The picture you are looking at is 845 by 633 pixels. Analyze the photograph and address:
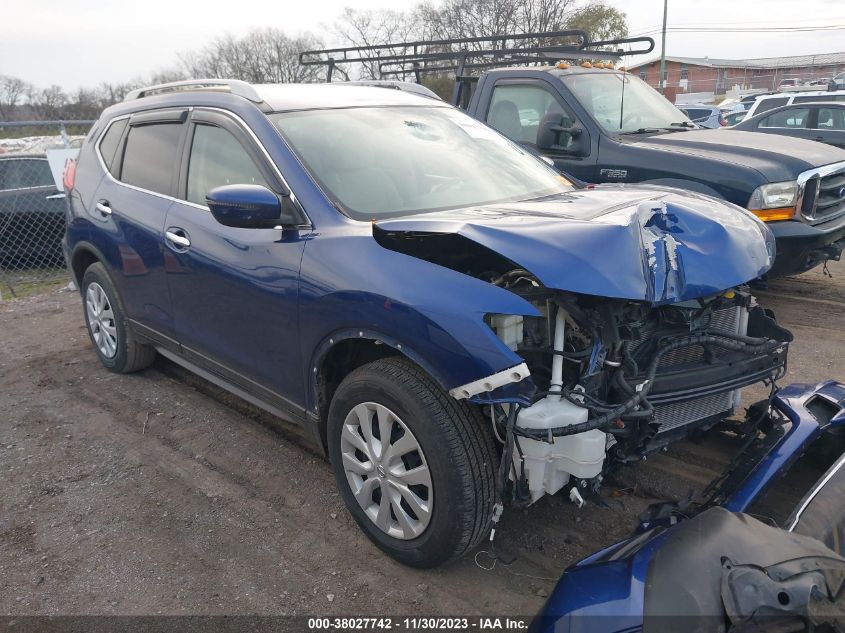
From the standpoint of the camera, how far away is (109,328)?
4.85 m

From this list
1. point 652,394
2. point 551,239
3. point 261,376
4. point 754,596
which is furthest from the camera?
point 261,376

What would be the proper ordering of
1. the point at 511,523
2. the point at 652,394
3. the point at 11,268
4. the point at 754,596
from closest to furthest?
1. the point at 754,596
2. the point at 652,394
3. the point at 511,523
4. the point at 11,268

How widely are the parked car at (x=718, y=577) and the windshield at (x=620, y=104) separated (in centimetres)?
459

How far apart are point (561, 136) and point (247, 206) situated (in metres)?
3.87

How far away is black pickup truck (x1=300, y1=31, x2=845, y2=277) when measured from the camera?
209 inches

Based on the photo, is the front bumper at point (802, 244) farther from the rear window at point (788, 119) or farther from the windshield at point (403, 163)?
the rear window at point (788, 119)

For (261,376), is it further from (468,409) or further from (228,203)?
(468,409)

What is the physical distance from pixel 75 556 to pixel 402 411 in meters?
1.69

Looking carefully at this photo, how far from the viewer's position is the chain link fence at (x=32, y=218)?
8.41 m

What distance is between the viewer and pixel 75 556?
298 cm

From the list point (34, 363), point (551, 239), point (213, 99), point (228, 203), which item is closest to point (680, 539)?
point (551, 239)

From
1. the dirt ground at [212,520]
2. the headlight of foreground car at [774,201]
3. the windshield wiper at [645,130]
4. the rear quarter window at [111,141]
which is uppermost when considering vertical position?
the rear quarter window at [111,141]

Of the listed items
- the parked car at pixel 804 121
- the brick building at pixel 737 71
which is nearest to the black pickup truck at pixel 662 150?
the parked car at pixel 804 121

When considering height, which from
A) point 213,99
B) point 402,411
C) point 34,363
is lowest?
point 34,363
